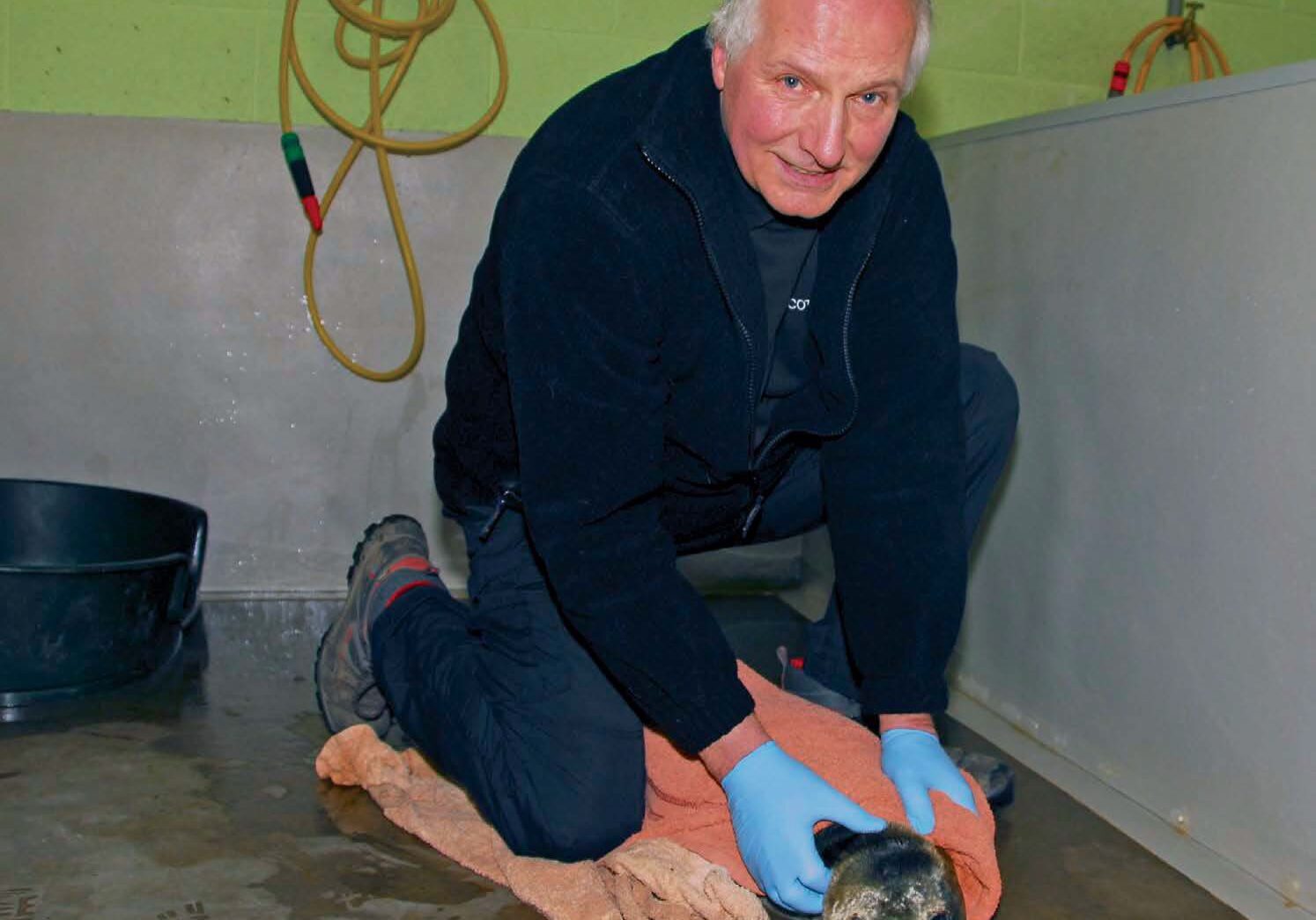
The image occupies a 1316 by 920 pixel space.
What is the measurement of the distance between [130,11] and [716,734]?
174 cm

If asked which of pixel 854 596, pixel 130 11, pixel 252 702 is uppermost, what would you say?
pixel 130 11

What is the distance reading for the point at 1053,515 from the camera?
187 cm

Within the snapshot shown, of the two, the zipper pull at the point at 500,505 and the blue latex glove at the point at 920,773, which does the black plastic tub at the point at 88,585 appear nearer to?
the zipper pull at the point at 500,505

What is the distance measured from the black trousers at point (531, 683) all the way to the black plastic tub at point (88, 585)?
436 millimetres

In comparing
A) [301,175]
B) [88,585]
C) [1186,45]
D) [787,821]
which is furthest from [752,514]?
[1186,45]

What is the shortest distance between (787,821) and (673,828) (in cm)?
24

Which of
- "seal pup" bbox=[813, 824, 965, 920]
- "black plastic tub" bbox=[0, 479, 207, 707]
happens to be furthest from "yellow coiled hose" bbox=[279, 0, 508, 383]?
"seal pup" bbox=[813, 824, 965, 920]

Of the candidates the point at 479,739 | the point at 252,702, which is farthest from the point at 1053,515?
the point at 252,702

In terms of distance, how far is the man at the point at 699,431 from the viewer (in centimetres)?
127

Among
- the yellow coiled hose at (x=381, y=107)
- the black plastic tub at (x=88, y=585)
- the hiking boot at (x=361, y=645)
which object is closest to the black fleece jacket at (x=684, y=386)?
the hiking boot at (x=361, y=645)

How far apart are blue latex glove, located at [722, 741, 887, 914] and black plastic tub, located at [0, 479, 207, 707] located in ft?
3.24

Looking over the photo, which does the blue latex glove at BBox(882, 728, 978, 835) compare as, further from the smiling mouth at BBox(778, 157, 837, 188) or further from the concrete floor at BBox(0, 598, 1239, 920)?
Result: the smiling mouth at BBox(778, 157, 837, 188)

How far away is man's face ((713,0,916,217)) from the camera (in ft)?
4.00

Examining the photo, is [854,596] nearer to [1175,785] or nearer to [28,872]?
[1175,785]
